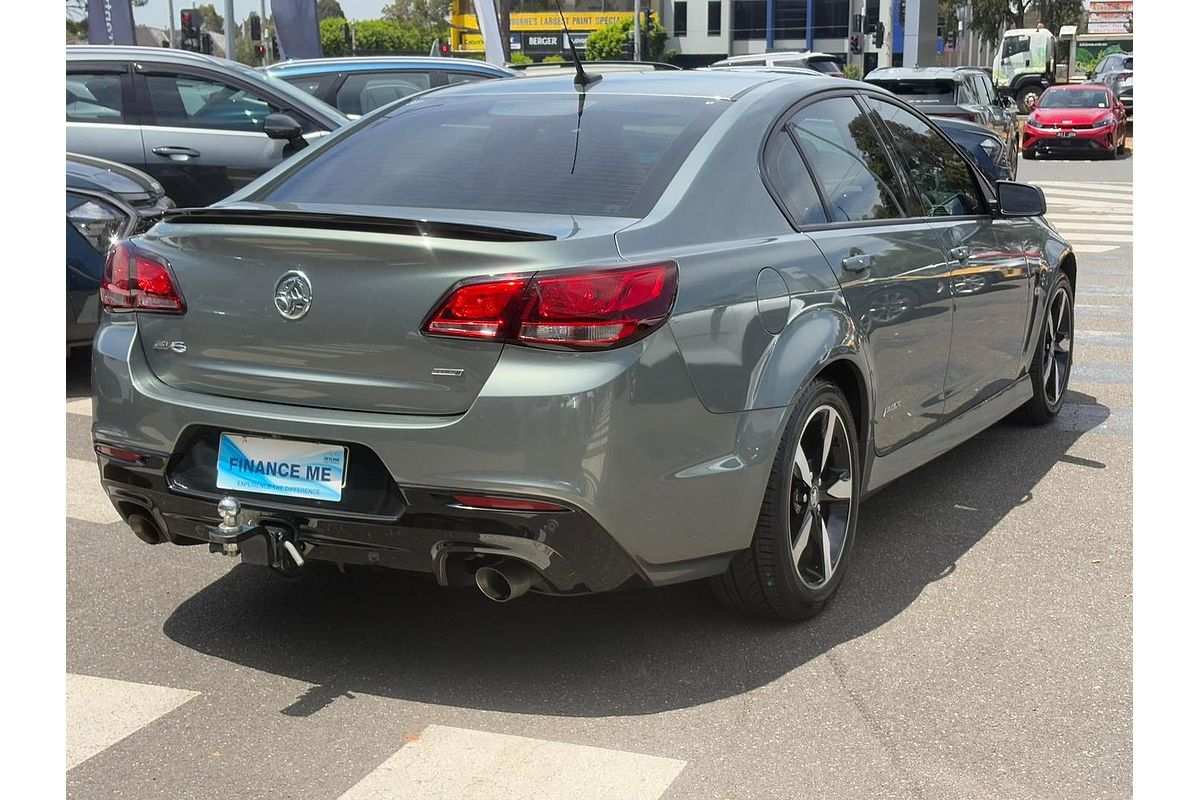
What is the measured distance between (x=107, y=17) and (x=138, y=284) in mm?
21629

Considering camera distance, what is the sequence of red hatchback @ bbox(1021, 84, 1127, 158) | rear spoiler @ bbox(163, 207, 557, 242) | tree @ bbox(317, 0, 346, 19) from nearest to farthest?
rear spoiler @ bbox(163, 207, 557, 242) → red hatchback @ bbox(1021, 84, 1127, 158) → tree @ bbox(317, 0, 346, 19)

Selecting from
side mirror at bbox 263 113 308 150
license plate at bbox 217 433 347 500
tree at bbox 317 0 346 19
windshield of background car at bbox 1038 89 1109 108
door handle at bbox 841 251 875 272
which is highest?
tree at bbox 317 0 346 19

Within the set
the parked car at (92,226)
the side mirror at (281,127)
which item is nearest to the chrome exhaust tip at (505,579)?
the parked car at (92,226)

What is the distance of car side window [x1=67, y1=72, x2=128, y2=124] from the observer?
1046cm

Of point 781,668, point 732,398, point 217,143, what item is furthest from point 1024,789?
point 217,143

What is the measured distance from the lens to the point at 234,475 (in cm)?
388

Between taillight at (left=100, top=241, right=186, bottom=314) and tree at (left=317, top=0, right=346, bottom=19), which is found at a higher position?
tree at (left=317, top=0, right=346, bottom=19)

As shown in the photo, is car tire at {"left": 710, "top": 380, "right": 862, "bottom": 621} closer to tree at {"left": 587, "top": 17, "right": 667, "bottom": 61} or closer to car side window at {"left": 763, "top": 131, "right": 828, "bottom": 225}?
car side window at {"left": 763, "top": 131, "right": 828, "bottom": 225}

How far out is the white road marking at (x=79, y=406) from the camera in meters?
7.52

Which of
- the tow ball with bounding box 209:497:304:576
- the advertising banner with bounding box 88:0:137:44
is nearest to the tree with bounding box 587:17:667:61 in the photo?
the advertising banner with bounding box 88:0:137:44

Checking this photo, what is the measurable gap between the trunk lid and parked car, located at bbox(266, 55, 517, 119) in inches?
344

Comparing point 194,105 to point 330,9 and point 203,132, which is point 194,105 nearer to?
point 203,132
